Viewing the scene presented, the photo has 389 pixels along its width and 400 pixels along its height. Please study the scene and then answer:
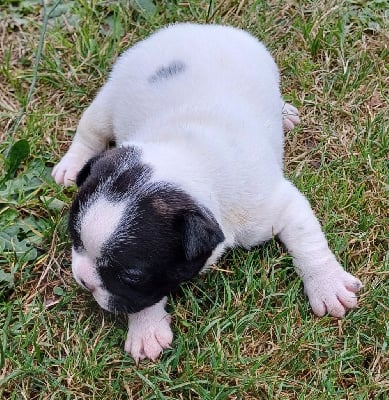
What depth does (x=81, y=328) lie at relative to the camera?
187 inches

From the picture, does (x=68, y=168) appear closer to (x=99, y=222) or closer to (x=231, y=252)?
(x=231, y=252)

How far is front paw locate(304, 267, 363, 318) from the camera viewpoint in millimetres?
4777

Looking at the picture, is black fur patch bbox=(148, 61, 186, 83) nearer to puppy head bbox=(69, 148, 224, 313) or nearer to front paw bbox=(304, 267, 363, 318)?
puppy head bbox=(69, 148, 224, 313)

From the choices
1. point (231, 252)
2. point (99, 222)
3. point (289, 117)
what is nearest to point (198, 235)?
point (99, 222)

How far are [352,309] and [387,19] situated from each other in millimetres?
2902

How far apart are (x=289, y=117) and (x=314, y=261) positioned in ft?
4.78

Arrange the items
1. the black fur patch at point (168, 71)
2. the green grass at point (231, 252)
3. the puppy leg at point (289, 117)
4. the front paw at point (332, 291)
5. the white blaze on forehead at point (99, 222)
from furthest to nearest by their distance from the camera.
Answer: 1. the puppy leg at point (289, 117)
2. the black fur patch at point (168, 71)
3. the front paw at point (332, 291)
4. the green grass at point (231, 252)
5. the white blaze on forehead at point (99, 222)

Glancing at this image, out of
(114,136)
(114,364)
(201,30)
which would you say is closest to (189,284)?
(114,364)

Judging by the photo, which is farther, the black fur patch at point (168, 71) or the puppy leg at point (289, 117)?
the puppy leg at point (289, 117)

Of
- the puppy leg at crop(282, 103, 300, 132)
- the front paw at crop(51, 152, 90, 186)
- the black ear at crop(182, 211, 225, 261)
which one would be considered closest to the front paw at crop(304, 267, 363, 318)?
the black ear at crop(182, 211, 225, 261)

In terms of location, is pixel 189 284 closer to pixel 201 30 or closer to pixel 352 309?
pixel 352 309

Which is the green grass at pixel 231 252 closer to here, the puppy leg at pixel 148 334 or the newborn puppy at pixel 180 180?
the puppy leg at pixel 148 334

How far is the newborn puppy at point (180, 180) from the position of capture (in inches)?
156

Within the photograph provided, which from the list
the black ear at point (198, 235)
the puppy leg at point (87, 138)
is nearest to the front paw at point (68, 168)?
the puppy leg at point (87, 138)
